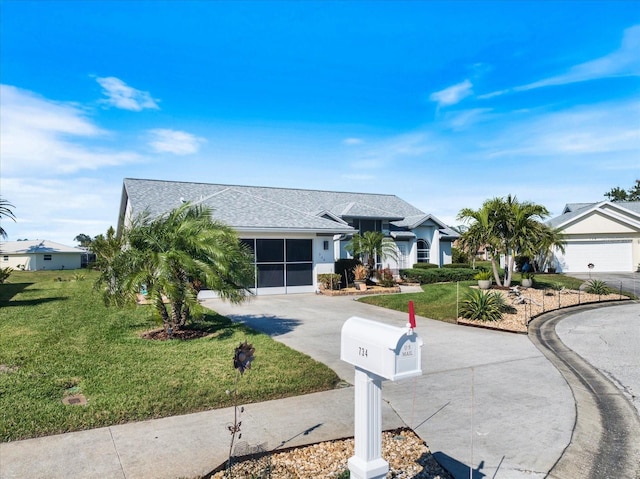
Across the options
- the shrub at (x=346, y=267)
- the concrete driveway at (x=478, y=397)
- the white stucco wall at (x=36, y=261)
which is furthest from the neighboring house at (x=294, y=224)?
the white stucco wall at (x=36, y=261)

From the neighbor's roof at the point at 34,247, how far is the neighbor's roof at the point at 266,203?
37233 mm

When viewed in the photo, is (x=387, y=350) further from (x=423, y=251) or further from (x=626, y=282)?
(x=423, y=251)

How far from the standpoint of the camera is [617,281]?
23.1m

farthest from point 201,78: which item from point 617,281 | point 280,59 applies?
point 617,281

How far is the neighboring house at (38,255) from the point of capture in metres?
53.3

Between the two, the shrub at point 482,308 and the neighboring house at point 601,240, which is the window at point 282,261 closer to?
the shrub at point 482,308

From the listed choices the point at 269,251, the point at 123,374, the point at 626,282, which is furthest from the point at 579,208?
the point at 123,374

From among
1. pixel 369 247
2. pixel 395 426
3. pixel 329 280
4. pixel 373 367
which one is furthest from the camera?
pixel 369 247

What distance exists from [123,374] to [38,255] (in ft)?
187

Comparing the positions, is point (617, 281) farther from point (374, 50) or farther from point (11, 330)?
point (11, 330)

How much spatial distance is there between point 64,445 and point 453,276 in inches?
931

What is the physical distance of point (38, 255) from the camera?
53781 millimetres

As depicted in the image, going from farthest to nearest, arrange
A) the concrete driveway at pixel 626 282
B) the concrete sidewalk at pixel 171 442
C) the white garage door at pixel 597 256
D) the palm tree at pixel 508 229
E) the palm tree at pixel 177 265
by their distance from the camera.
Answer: the white garage door at pixel 597 256 < the concrete driveway at pixel 626 282 < the palm tree at pixel 508 229 < the palm tree at pixel 177 265 < the concrete sidewalk at pixel 171 442

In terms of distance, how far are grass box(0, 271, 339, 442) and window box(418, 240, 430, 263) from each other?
19.7 meters
